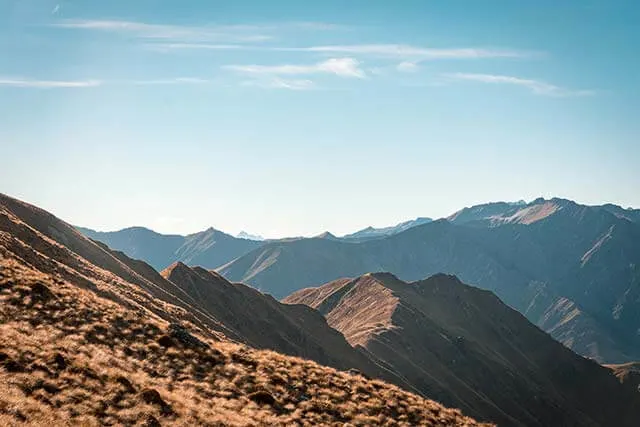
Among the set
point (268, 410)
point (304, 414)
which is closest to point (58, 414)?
point (268, 410)

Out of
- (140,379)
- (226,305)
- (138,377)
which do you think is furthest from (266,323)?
(140,379)

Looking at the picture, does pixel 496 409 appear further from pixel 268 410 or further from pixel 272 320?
pixel 268 410

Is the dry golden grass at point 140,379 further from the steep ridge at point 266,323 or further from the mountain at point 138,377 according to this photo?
the steep ridge at point 266,323

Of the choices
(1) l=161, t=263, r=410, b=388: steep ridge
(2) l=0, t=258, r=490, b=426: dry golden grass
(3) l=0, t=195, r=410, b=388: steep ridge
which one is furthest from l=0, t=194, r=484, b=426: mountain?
(1) l=161, t=263, r=410, b=388: steep ridge

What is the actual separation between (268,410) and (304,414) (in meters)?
1.79

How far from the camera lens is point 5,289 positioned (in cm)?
2980

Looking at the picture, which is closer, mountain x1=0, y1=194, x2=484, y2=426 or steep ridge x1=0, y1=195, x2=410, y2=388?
mountain x1=0, y1=194, x2=484, y2=426

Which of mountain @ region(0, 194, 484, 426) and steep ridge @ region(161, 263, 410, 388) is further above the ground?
mountain @ region(0, 194, 484, 426)

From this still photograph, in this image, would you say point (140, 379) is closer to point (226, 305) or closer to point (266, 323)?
point (226, 305)

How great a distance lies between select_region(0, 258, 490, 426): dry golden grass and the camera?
20469 millimetres

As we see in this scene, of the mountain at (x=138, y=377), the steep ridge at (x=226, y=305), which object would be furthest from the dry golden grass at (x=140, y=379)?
the steep ridge at (x=226, y=305)

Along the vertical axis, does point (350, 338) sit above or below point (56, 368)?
below

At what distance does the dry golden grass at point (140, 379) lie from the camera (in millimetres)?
20469

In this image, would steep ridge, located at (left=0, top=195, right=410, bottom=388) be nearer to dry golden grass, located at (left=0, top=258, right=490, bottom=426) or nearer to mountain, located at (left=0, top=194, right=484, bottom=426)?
mountain, located at (left=0, top=194, right=484, bottom=426)
